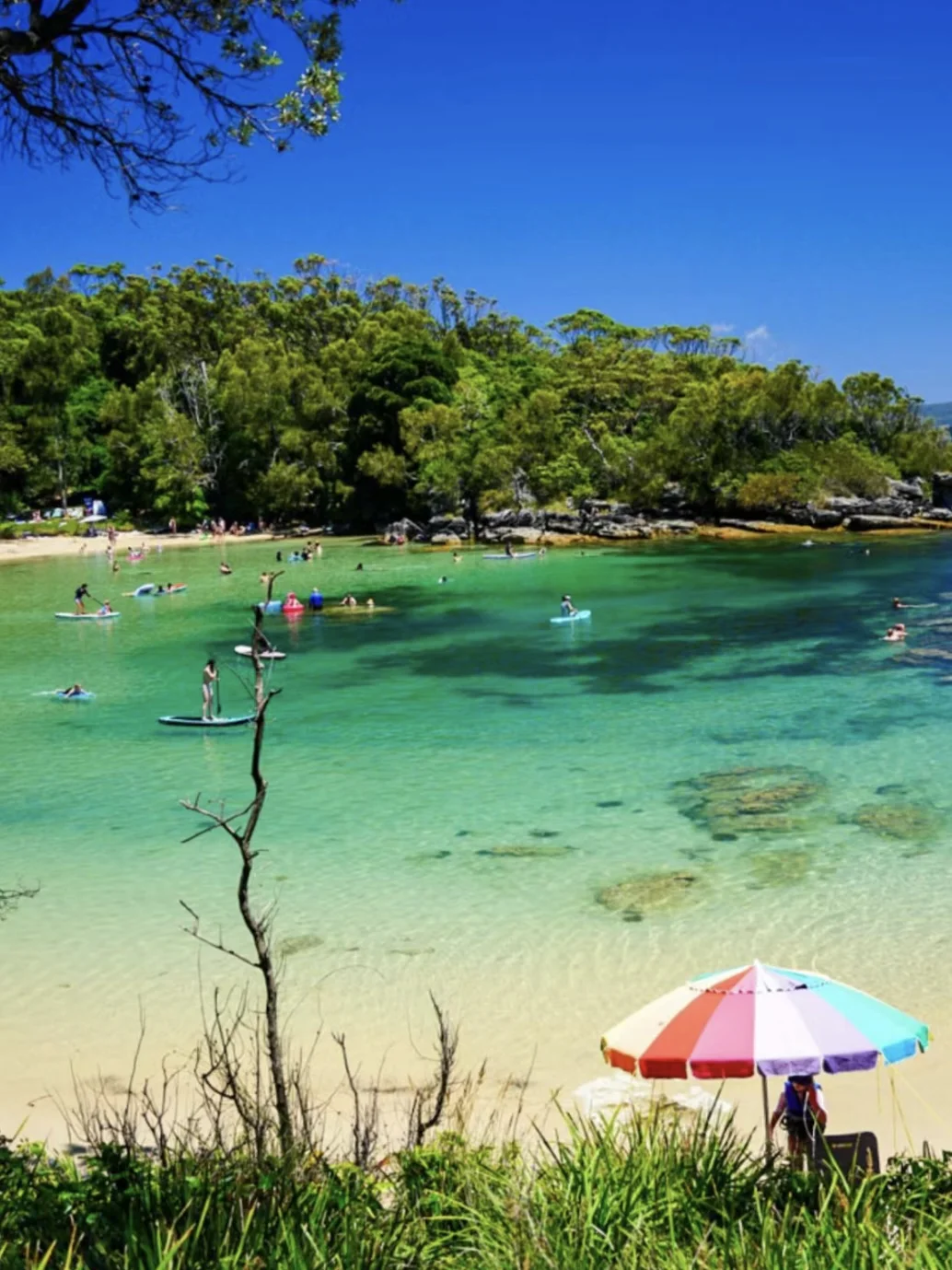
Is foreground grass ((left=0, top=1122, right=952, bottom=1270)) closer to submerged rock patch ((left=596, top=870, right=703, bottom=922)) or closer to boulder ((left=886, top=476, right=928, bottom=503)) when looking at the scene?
submerged rock patch ((left=596, top=870, right=703, bottom=922))

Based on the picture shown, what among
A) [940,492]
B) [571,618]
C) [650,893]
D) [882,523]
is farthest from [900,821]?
[940,492]

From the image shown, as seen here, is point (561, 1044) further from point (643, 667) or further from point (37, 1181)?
point (643, 667)

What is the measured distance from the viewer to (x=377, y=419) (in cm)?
7456

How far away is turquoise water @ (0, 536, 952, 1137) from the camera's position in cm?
1099

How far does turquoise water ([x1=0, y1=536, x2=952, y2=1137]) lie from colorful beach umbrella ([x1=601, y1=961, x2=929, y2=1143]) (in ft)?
8.24

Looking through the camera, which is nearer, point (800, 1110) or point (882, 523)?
point (800, 1110)

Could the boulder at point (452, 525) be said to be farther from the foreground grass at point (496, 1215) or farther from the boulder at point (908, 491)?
the foreground grass at point (496, 1215)

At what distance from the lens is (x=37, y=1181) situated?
17.9ft

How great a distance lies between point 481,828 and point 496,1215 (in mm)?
11297

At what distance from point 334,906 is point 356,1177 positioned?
26.4ft

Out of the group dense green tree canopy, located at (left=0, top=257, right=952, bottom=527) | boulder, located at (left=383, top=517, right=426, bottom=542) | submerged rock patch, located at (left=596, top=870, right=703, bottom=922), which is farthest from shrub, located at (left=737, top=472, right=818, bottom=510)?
submerged rock patch, located at (left=596, top=870, right=703, bottom=922)

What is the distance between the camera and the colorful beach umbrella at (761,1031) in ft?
21.6

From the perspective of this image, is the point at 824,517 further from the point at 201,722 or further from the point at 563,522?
the point at 201,722

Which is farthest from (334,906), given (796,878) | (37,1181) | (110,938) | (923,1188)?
(923,1188)
